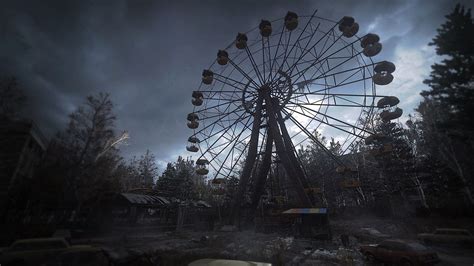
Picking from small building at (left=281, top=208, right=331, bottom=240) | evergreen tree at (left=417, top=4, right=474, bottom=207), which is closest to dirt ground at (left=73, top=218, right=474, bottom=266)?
small building at (left=281, top=208, right=331, bottom=240)

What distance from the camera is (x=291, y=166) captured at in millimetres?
17484

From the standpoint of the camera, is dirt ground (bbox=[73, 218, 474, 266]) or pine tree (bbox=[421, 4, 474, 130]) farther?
pine tree (bbox=[421, 4, 474, 130])

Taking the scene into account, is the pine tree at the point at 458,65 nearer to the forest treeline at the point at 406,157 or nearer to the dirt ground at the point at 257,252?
the forest treeline at the point at 406,157

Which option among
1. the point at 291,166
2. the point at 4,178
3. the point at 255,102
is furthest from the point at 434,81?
the point at 4,178

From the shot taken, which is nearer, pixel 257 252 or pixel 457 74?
pixel 257 252

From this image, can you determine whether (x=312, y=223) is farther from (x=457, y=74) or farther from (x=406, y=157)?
(x=406, y=157)

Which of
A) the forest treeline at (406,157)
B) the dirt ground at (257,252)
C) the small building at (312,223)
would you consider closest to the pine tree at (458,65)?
the forest treeline at (406,157)

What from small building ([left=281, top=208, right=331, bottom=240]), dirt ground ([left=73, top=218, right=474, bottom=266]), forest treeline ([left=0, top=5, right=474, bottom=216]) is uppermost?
forest treeline ([left=0, top=5, right=474, bottom=216])

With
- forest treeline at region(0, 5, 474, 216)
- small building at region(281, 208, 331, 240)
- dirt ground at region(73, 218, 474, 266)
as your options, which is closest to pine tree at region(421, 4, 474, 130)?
forest treeline at region(0, 5, 474, 216)

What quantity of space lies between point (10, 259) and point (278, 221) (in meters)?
16.3

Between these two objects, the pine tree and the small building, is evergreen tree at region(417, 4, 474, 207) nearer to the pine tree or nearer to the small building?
the pine tree

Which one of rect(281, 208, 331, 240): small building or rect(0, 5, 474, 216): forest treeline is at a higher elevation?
rect(0, 5, 474, 216): forest treeline

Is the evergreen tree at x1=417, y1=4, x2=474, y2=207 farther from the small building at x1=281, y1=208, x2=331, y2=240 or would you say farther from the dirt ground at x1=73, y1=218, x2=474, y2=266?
the small building at x1=281, y1=208, x2=331, y2=240

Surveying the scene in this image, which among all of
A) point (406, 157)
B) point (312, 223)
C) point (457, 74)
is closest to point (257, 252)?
point (312, 223)
